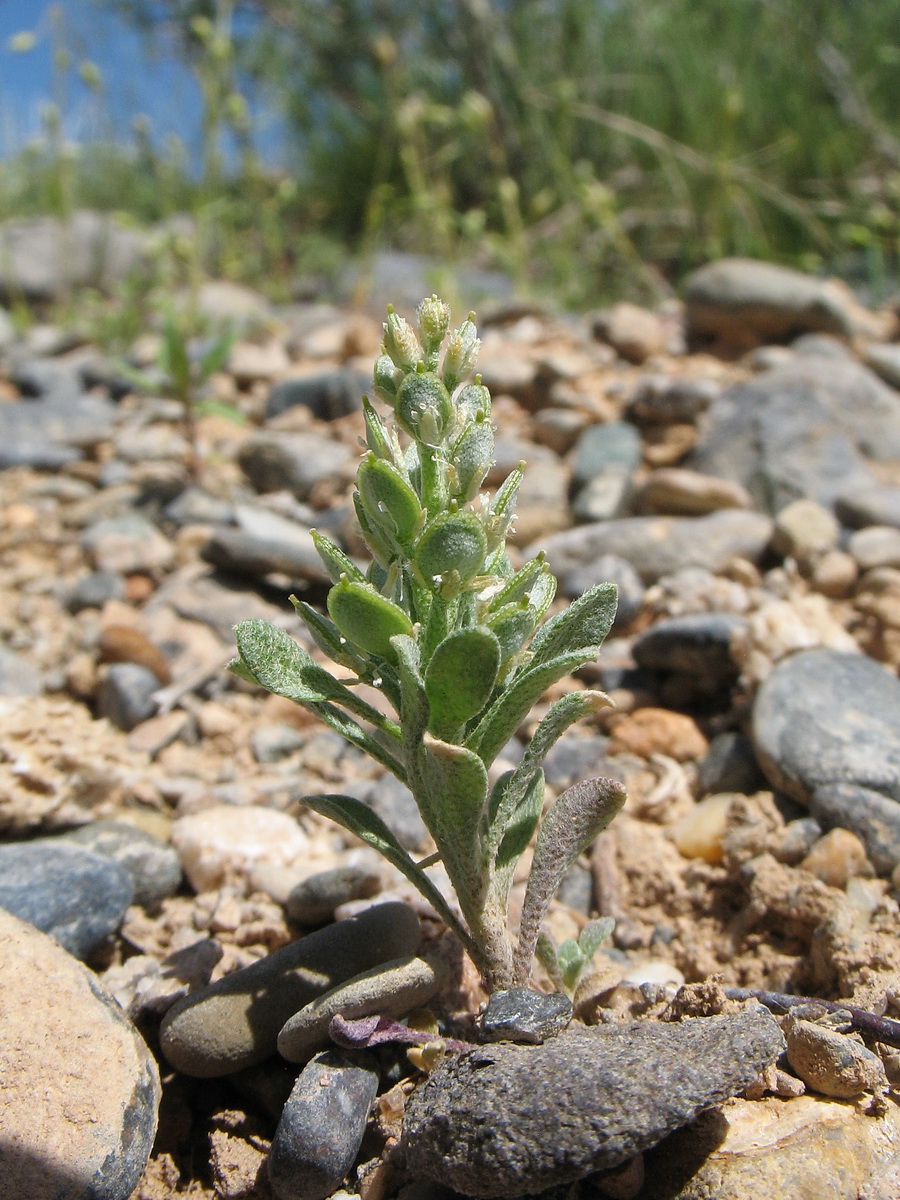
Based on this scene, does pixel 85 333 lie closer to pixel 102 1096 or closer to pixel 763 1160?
pixel 102 1096

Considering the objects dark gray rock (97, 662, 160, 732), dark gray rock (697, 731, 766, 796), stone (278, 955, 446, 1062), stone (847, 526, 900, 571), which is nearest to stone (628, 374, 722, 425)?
stone (847, 526, 900, 571)

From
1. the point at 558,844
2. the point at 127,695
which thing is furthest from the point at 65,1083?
the point at 127,695

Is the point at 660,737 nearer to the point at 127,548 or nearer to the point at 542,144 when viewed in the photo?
the point at 127,548

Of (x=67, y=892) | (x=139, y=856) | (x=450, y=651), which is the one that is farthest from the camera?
(x=139, y=856)

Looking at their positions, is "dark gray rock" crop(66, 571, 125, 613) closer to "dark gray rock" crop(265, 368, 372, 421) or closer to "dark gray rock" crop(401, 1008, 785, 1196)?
"dark gray rock" crop(265, 368, 372, 421)

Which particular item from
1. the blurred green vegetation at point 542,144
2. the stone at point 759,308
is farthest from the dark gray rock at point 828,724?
the blurred green vegetation at point 542,144

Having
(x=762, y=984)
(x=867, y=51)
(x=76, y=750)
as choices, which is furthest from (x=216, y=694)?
(x=867, y=51)

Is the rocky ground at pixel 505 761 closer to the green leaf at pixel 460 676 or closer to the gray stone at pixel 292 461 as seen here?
the gray stone at pixel 292 461
